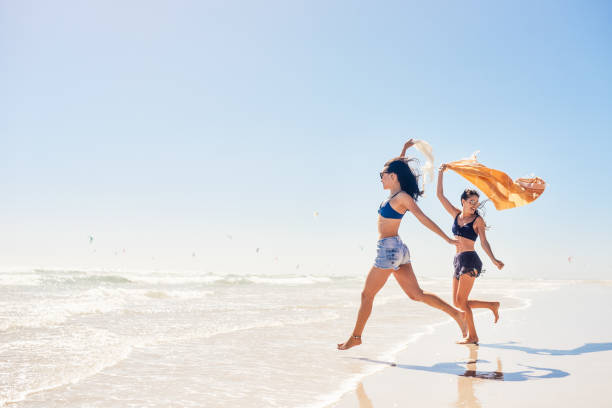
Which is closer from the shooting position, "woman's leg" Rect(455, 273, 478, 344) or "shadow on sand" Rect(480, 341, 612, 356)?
"shadow on sand" Rect(480, 341, 612, 356)

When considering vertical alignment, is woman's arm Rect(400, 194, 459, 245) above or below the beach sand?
above

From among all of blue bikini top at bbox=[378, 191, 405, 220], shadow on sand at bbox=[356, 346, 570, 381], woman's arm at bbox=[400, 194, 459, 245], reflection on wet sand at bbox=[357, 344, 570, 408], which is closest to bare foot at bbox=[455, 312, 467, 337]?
reflection on wet sand at bbox=[357, 344, 570, 408]

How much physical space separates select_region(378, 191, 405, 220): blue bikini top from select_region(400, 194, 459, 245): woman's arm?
148mm

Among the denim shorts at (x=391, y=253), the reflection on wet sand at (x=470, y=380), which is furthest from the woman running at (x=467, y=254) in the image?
the denim shorts at (x=391, y=253)

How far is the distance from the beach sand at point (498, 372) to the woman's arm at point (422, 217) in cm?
121

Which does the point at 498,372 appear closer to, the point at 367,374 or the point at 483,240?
the point at 367,374

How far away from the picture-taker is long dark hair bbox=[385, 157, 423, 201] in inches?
193

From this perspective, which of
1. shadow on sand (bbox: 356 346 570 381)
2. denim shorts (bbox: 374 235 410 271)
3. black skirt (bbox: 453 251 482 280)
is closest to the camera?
shadow on sand (bbox: 356 346 570 381)

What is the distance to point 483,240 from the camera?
5.50 m

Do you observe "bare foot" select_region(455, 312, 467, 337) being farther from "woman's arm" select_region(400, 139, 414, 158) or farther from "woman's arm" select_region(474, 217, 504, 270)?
"woman's arm" select_region(400, 139, 414, 158)

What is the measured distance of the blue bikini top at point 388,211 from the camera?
4824mm

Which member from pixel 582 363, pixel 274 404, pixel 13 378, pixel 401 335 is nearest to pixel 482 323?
pixel 401 335

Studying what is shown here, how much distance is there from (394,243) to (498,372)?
151cm

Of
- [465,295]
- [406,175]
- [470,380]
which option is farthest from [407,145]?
[470,380]
